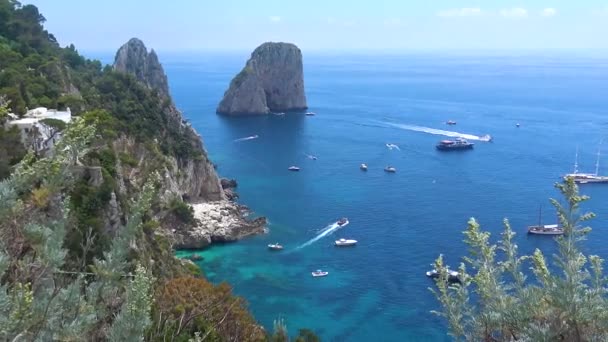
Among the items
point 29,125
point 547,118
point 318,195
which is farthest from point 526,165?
point 29,125

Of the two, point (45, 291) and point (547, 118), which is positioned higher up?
point (45, 291)

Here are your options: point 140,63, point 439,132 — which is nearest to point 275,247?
point 439,132

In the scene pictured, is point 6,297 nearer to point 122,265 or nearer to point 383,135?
point 122,265

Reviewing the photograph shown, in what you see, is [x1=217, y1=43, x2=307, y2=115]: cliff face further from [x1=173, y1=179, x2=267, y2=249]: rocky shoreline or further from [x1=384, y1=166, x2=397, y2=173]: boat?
[x1=173, y1=179, x2=267, y2=249]: rocky shoreline

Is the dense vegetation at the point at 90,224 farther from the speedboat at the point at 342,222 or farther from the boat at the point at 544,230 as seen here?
the boat at the point at 544,230

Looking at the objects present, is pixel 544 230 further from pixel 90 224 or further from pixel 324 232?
pixel 90 224

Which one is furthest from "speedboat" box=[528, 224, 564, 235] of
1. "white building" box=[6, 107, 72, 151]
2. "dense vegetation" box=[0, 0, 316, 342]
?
"white building" box=[6, 107, 72, 151]
